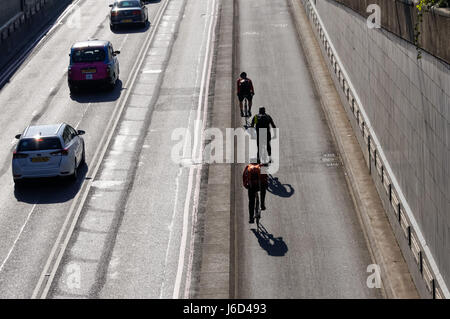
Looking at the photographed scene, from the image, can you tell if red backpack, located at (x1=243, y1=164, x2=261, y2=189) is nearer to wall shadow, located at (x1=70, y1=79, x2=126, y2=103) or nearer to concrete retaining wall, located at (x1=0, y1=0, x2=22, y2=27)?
wall shadow, located at (x1=70, y1=79, x2=126, y2=103)

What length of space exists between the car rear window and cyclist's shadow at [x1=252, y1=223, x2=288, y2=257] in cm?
683

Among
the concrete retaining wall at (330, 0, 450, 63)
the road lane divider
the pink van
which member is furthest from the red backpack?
the pink van

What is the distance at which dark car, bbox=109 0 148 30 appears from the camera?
47.8 meters

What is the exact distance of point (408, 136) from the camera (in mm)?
18000

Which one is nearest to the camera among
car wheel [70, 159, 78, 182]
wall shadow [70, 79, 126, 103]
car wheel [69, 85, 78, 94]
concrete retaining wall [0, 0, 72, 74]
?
car wheel [70, 159, 78, 182]

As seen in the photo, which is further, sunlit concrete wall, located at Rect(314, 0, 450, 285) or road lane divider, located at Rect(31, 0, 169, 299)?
road lane divider, located at Rect(31, 0, 169, 299)

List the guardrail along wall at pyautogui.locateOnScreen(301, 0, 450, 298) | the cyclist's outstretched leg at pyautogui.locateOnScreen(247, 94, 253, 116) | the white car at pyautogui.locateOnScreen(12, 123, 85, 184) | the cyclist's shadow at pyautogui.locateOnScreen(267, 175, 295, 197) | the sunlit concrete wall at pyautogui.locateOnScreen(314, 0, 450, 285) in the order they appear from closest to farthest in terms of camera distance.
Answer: the sunlit concrete wall at pyautogui.locateOnScreen(314, 0, 450, 285) → the guardrail along wall at pyautogui.locateOnScreen(301, 0, 450, 298) → the cyclist's shadow at pyautogui.locateOnScreen(267, 175, 295, 197) → the white car at pyautogui.locateOnScreen(12, 123, 85, 184) → the cyclist's outstretched leg at pyautogui.locateOnScreen(247, 94, 253, 116)

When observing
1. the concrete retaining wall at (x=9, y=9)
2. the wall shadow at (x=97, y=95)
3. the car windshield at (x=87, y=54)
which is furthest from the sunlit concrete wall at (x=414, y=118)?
the concrete retaining wall at (x=9, y=9)

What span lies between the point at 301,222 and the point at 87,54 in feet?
56.2

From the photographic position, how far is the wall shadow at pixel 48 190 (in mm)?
24316

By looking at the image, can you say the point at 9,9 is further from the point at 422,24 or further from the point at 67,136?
the point at 422,24

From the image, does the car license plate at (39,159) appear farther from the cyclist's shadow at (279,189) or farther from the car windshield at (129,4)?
the car windshield at (129,4)

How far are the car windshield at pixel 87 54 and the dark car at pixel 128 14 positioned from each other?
12.1 meters
